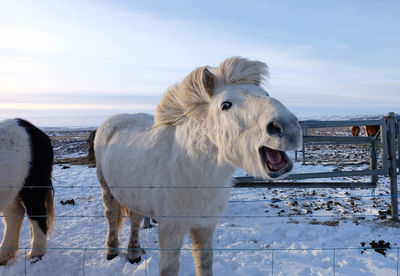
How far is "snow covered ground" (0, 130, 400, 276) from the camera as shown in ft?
10.8

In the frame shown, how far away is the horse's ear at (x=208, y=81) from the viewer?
7.15ft

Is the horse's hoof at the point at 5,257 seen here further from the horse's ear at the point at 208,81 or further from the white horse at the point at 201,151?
the horse's ear at the point at 208,81

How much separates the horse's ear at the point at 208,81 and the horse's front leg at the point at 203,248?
1.28 meters

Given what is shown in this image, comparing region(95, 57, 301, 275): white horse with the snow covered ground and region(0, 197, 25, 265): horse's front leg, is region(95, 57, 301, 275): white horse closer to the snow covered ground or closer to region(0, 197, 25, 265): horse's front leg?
the snow covered ground

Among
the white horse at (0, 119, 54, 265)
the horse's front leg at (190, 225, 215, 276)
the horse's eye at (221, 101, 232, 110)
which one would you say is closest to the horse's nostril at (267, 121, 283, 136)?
the horse's eye at (221, 101, 232, 110)

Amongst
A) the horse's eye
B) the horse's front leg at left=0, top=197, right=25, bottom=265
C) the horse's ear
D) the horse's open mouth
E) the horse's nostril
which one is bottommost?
the horse's front leg at left=0, top=197, right=25, bottom=265

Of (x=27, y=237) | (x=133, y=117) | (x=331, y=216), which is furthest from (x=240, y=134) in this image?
(x=27, y=237)

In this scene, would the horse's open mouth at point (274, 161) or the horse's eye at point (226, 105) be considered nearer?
the horse's open mouth at point (274, 161)

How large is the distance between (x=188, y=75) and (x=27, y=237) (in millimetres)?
3799

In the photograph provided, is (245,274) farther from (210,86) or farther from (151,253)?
(210,86)

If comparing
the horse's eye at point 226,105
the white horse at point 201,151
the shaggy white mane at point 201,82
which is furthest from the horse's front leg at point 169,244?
the horse's eye at point 226,105

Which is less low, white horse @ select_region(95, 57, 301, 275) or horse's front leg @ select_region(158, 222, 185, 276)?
white horse @ select_region(95, 57, 301, 275)

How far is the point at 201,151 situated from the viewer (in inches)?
90.0

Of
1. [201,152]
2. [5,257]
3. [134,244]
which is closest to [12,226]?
[5,257]
